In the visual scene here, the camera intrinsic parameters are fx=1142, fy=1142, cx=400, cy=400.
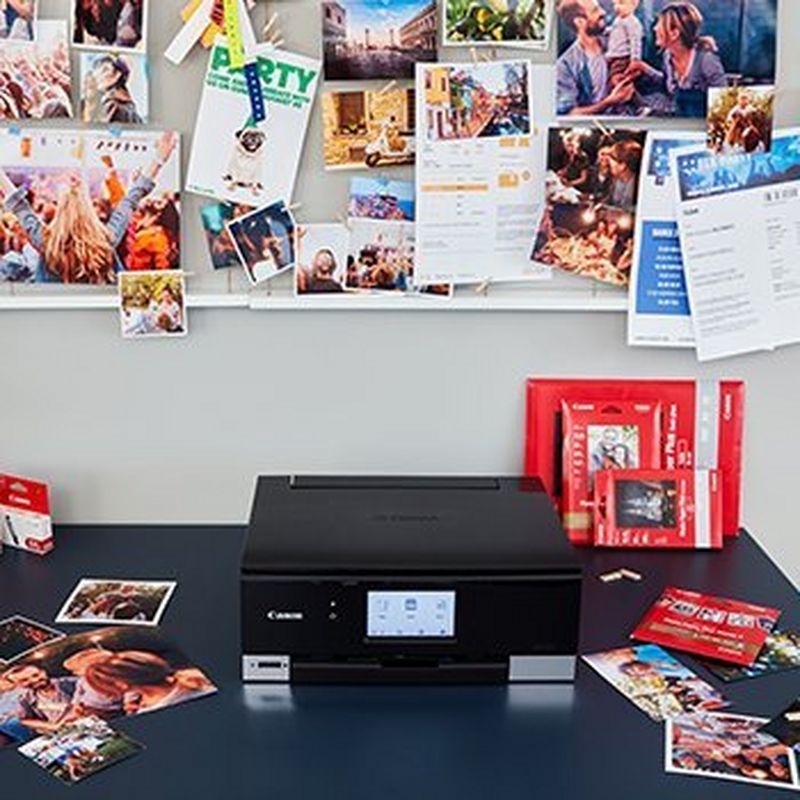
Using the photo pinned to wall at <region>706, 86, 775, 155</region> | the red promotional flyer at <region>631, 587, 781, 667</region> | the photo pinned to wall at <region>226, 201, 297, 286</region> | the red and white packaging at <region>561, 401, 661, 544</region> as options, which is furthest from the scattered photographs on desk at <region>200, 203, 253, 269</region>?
the red promotional flyer at <region>631, 587, 781, 667</region>

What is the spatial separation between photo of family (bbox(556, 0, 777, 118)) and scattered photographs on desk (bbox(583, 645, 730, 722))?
2.57 ft

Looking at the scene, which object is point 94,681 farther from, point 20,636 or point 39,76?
point 39,76

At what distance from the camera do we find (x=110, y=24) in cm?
163

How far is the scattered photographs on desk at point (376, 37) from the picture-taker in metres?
1.63

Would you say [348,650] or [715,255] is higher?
[715,255]

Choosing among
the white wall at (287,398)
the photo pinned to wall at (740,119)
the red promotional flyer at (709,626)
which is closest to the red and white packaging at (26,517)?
the white wall at (287,398)

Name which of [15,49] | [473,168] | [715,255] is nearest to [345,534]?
[473,168]

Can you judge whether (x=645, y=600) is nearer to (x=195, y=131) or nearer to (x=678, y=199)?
(x=678, y=199)

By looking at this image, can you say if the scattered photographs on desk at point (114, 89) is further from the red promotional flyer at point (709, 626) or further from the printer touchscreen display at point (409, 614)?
the red promotional flyer at point (709, 626)

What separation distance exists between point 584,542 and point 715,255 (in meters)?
0.48

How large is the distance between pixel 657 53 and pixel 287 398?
0.76 meters

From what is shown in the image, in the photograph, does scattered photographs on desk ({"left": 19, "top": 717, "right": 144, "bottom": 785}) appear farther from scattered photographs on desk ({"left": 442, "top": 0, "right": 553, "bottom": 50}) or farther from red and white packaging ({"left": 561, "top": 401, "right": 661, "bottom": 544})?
scattered photographs on desk ({"left": 442, "top": 0, "right": 553, "bottom": 50})

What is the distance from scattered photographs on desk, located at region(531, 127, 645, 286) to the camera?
1688 mm

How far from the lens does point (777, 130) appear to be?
5.56 ft
